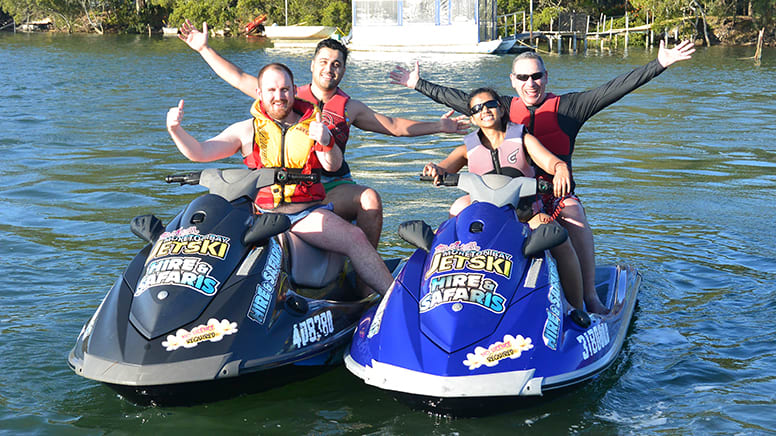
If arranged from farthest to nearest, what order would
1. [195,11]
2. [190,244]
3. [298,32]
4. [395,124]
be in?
[195,11] → [298,32] → [395,124] → [190,244]

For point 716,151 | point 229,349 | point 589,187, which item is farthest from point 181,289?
point 716,151

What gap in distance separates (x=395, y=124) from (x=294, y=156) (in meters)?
1.12

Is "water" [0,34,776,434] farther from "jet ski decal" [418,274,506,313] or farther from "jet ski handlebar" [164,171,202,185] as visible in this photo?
"jet ski handlebar" [164,171,202,185]

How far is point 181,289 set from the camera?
4074 millimetres

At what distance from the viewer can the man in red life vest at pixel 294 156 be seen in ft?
16.2

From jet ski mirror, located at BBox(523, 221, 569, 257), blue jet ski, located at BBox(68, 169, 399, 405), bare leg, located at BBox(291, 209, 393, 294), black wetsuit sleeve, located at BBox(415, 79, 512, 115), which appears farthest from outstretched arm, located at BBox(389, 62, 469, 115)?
jet ski mirror, located at BBox(523, 221, 569, 257)

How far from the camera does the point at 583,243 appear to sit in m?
5.17

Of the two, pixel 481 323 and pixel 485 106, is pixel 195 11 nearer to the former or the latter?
pixel 485 106

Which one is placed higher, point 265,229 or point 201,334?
point 265,229

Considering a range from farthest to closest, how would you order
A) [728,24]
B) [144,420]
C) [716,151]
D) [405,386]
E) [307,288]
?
[728,24] → [716,151] → [307,288] → [144,420] → [405,386]

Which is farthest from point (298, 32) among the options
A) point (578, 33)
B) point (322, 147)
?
point (322, 147)

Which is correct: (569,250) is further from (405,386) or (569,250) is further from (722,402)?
(405,386)

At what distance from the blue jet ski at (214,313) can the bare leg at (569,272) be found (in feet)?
3.91

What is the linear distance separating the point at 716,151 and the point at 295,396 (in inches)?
396
